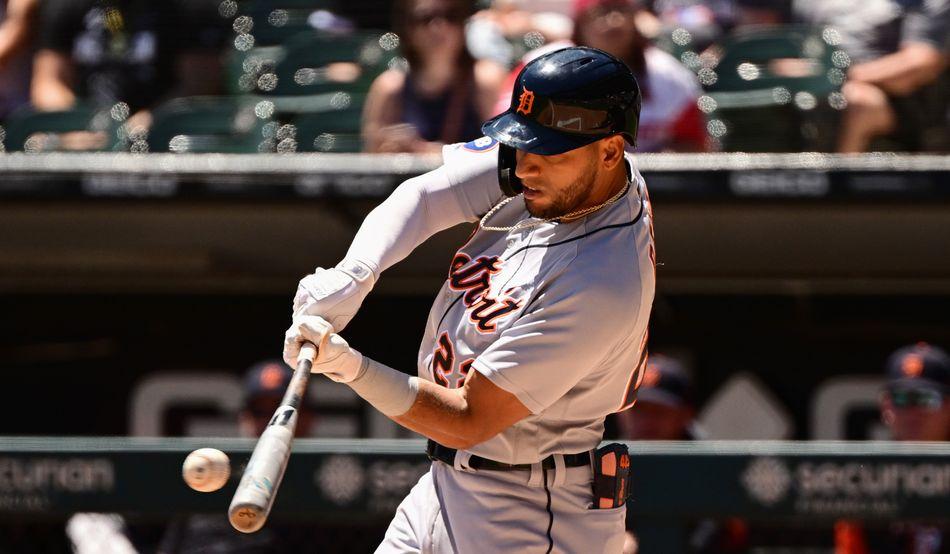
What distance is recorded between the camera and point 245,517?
1.91 meters

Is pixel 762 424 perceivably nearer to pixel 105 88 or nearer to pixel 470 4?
pixel 470 4

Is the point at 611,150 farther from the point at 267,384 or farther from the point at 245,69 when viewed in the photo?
the point at 245,69

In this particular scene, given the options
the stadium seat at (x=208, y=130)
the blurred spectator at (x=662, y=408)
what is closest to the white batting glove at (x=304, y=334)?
the blurred spectator at (x=662, y=408)

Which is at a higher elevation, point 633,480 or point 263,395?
point 633,480

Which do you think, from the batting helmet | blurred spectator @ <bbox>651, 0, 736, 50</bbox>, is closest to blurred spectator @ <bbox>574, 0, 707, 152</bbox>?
blurred spectator @ <bbox>651, 0, 736, 50</bbox>

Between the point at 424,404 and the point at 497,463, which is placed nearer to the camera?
the point at 424,404

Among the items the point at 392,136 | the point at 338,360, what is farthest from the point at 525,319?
the point at 392,136

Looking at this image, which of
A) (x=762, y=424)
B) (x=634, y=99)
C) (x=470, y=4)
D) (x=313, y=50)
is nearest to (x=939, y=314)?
(x=762, y=424)

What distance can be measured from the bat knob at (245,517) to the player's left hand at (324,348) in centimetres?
35

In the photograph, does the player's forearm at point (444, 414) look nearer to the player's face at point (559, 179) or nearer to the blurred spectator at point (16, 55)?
the player's face at point (559, 179)

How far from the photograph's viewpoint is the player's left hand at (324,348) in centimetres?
220

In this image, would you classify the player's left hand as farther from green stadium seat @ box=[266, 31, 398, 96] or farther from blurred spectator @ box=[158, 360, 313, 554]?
green stadium seat @ box=[266, 31, 398, 96]

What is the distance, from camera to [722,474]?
3.25 m

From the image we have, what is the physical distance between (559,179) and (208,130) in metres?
3.18
